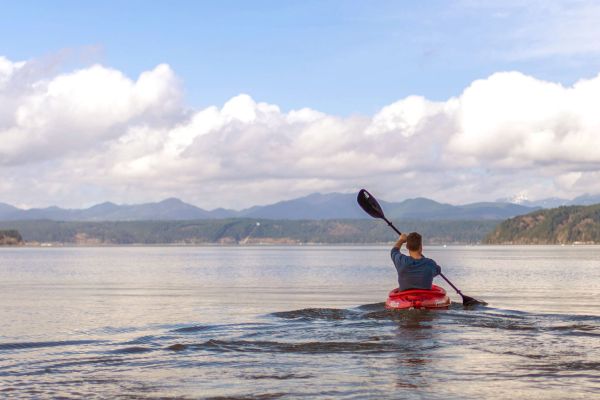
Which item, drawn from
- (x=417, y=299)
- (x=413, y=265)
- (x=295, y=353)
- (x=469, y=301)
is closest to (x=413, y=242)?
(x=413, y=265)

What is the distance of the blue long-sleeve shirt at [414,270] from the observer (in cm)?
2919

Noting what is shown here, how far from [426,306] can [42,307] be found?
1992cm

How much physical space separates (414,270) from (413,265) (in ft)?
0.99

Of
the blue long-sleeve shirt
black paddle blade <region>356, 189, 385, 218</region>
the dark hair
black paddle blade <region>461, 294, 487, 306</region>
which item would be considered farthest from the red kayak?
black paddle blade <region>356, 189, 385, 218</region>

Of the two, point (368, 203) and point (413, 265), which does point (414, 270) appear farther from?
point (368, 203)

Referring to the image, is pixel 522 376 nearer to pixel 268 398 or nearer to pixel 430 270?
pixel 268 398

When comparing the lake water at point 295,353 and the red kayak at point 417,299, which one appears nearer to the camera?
the lake water at point 295,353

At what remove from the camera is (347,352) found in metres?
21.4

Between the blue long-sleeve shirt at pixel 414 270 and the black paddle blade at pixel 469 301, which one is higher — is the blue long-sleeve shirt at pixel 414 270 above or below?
above

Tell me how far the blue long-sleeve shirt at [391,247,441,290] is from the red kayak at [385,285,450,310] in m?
0.22

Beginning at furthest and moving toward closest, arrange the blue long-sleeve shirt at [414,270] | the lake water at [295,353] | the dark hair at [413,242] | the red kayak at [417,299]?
the red kayak at [417,299], the blue long-sleeve shirt at [414,270], the dark hair at [413,242], the lake water at [295,353]

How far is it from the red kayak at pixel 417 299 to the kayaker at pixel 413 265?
222 mm

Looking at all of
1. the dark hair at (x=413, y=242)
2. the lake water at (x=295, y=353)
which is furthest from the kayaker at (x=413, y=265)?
the lake water at (x=295, y=353)

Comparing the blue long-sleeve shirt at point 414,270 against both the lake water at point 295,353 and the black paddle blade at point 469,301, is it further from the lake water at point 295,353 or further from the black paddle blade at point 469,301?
the black paddle blade at point 469,301
